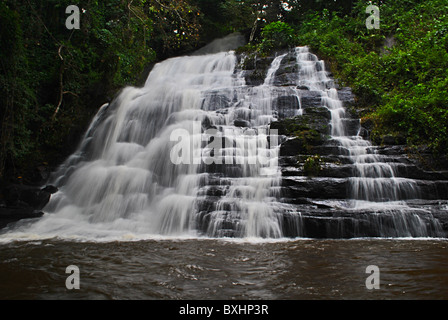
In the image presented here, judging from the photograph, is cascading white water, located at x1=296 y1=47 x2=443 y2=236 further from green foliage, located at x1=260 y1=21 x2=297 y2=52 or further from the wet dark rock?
the wet dark rock

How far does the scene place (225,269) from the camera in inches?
137

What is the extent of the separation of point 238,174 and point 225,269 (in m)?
3.53

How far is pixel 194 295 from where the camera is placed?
278 cm

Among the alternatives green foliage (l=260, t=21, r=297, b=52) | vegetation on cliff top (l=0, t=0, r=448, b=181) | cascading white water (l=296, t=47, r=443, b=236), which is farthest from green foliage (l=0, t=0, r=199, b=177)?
cascading white water (l=296, t=47, r=443, b=236)

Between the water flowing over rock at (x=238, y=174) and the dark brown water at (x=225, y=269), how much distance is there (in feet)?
2.35

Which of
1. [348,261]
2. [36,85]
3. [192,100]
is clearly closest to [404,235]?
[348,261]

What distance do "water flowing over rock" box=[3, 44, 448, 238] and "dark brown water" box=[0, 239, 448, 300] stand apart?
2.35 ft

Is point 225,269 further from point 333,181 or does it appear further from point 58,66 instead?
point 58,66

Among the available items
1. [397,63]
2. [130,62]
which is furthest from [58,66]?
[397,63]

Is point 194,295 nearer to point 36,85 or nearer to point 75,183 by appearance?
point 75,183

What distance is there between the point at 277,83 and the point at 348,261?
8550 millimetres

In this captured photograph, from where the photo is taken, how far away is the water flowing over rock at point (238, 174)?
5.54 metres

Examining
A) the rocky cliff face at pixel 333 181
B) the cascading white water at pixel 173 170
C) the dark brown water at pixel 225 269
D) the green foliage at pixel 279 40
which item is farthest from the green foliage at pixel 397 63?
the dark brown water at pixel 225 269

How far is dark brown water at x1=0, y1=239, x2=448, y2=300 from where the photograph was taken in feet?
9.17
